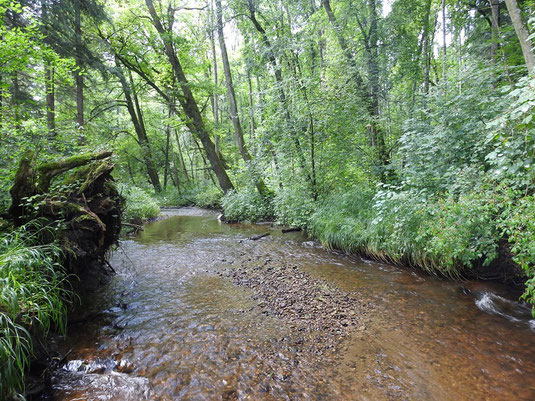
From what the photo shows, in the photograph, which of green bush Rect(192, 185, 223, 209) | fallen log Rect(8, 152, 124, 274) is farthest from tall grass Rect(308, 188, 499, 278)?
green bush Rect(192, 185, 223, 209)

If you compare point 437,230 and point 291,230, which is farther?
point 291,230

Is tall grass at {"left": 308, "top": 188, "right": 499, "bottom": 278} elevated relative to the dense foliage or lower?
lower

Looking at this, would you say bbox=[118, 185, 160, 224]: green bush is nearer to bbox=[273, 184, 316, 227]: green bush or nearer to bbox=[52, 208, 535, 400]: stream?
bbox=[52, 208, 535, 400]: stream

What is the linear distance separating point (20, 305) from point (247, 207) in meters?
10.8

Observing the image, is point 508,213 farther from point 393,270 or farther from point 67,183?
point 67,183

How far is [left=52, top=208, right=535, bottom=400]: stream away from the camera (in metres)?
2.77

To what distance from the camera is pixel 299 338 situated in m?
3.61

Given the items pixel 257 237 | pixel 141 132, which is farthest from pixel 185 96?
→ pixel 141 132

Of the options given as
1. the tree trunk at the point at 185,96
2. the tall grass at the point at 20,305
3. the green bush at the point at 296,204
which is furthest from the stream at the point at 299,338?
the tree trunk at the point at 185,96

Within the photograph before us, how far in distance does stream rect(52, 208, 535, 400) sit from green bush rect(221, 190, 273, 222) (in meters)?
6.75

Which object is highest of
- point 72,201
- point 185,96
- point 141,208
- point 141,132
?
point 185,96

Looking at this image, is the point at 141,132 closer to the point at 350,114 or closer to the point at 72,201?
the point at 350,114

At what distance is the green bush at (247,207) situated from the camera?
509 inches

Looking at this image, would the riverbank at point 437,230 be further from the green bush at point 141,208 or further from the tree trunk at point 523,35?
the green bush at point 141,208
